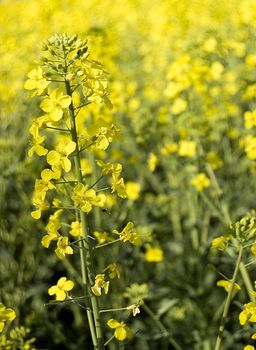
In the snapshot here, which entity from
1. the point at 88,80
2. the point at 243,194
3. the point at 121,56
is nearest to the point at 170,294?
the point at 243,194

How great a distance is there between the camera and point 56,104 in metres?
1.74

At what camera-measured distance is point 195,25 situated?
5738 mm

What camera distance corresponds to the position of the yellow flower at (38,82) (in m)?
1.77

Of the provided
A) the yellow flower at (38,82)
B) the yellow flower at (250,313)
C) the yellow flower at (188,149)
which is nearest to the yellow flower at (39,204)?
the yellow flower at (38,82)

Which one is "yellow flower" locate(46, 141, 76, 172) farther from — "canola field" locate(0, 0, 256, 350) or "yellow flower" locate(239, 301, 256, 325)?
"yellow flower" locate(239, 301, 256, 325)

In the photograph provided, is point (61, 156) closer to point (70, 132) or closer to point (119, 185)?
point (70, 132)

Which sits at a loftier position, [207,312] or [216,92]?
[216,92]

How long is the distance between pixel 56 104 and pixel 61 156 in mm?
173

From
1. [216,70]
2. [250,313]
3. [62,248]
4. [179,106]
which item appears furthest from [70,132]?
[216,70]

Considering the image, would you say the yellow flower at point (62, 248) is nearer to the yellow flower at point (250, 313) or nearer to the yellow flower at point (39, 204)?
the yellow flower at point (39, 204)

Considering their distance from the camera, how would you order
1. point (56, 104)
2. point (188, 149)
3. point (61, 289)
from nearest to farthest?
point (56, 104) < point (61, 289) < point (188, 149)

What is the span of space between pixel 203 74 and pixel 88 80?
1930mm

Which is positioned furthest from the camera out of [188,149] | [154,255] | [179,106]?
[179,106]

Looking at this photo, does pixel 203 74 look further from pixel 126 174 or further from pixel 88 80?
pixel 88 80
